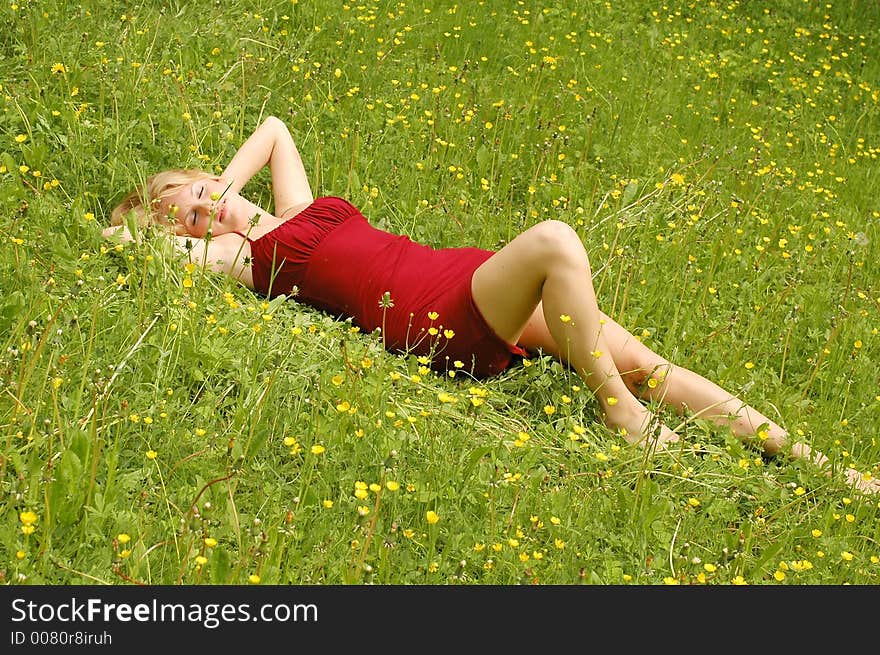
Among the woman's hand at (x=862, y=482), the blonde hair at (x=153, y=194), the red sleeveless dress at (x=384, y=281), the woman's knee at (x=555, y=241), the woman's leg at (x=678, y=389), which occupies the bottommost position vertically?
the woman's hand at (x=862, y=482)

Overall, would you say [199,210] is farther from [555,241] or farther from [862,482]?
[862,482]

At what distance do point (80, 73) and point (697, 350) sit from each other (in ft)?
9.73

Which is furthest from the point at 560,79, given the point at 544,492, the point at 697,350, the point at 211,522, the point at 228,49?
the point at 211,522

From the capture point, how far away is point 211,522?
2.74 metres

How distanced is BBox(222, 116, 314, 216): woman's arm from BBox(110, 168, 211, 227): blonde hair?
18 centimetres

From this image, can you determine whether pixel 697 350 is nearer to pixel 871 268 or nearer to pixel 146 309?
pixel 871 268

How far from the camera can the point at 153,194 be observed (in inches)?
168

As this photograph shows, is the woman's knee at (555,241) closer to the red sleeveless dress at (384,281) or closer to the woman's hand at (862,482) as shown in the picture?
the red sleeveless dress at (384,281)

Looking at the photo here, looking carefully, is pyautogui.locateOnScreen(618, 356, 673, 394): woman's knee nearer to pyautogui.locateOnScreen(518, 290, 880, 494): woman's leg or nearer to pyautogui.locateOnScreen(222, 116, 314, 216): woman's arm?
pyautogui.locateOnScreen(518, 290, 880, 494): woman's leg

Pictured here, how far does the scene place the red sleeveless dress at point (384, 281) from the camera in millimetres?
3754

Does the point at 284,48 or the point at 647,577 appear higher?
the point at 284,48

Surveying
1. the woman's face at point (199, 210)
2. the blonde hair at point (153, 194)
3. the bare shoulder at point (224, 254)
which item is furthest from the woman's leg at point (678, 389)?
the blonde hair at point (153, 194)

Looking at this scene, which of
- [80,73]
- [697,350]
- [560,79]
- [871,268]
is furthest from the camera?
[560,79]

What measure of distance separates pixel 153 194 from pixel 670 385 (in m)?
2.19
